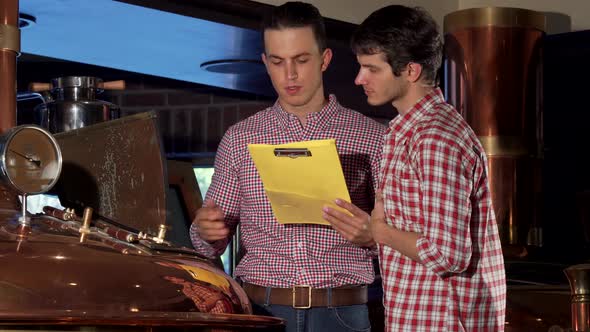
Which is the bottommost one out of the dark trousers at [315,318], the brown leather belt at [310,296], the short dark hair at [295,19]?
the dark trousers at [315,318]

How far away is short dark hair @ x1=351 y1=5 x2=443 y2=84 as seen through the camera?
2.16m


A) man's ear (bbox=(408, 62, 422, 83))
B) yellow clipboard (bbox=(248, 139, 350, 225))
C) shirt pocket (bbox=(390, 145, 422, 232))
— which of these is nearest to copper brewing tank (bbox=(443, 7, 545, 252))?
yellow clipboard (bbox=(248, 139, 350, 225))

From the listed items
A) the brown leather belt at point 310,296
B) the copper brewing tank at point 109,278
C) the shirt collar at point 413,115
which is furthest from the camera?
the brown leather belt at point 310,296

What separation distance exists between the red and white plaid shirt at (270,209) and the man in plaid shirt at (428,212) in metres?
0.41

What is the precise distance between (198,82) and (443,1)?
115 centimetres

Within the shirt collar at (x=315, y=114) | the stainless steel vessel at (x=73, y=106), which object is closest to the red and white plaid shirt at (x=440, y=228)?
the shirt collar at (x=315, y=114)

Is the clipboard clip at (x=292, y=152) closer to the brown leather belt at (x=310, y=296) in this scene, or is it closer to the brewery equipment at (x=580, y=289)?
the brown leather belt at (x=310, y=296)

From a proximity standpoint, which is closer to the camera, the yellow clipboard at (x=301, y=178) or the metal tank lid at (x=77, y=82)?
the yellow clipboard at (x=301, y=178)

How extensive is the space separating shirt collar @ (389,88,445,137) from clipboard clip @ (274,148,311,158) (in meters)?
0.19

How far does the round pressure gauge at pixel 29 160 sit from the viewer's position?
6.35 feet

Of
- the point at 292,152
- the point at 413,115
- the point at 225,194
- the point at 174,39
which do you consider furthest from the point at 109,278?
the point at 174,39

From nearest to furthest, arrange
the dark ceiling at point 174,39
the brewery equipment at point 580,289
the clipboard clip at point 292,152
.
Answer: the clipboard clip at point 292,152
the brewery equipment at point 580,289
the dark ceiling at point 174,39

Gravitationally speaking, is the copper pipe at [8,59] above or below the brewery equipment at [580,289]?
above

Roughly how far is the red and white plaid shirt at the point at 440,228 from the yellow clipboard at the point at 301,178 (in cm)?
15
